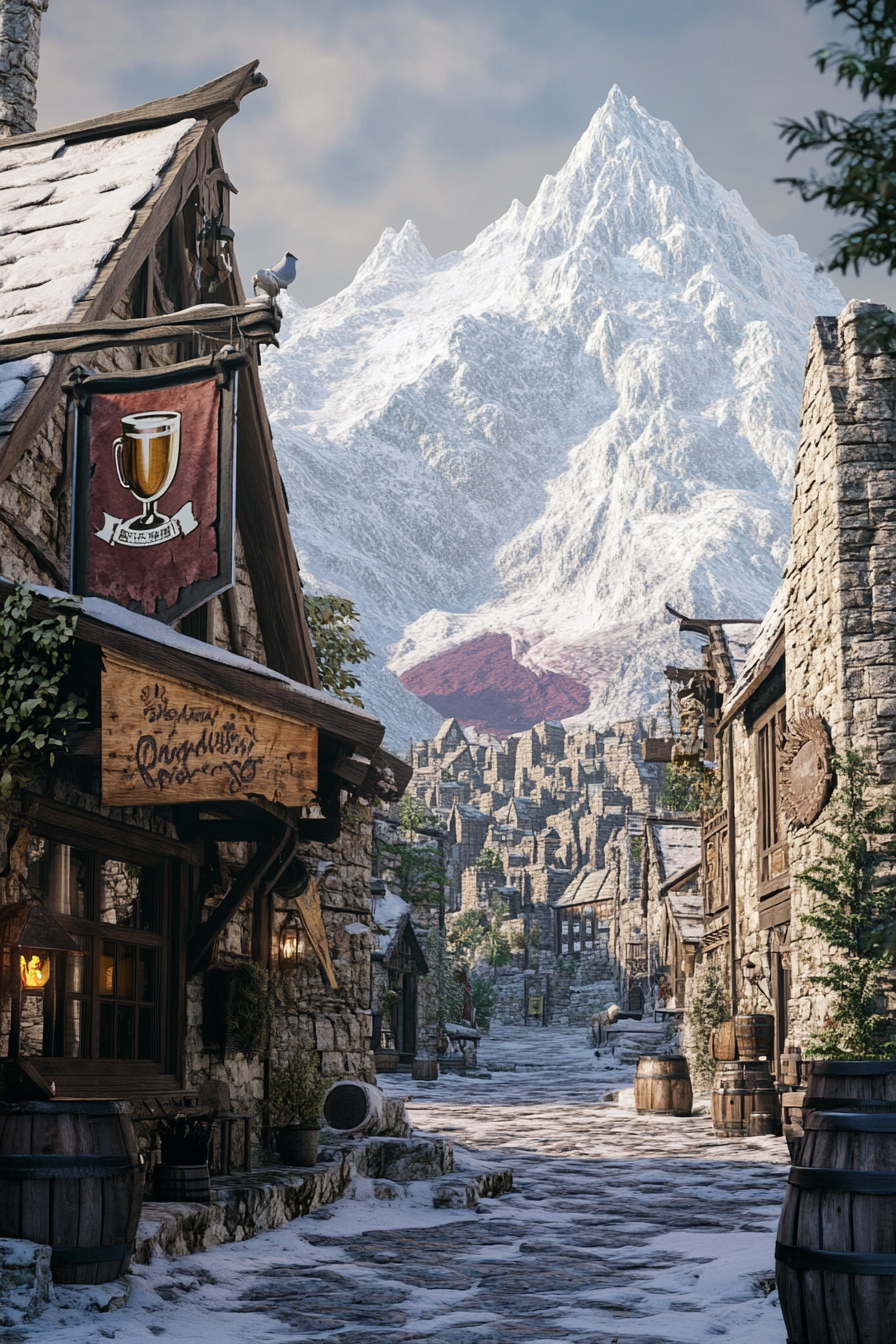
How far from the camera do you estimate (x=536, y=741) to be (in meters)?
109

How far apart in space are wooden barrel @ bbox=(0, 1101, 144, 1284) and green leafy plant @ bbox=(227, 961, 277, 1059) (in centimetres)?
366

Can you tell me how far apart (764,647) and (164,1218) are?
36.7 ft

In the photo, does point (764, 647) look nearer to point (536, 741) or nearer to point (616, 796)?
point (616, 796)

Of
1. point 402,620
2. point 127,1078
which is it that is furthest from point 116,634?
point 402,620

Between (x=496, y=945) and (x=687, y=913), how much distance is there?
32.7 metres

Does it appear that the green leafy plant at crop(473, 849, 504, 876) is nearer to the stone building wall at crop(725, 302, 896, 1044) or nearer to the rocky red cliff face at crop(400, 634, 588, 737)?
the stone building wall at crop(725, 302, 896, 1044)

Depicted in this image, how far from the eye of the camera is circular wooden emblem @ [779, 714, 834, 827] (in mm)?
12602

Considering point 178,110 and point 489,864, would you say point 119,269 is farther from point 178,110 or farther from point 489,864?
point 489,864

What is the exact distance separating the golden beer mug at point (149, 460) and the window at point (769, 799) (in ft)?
33.2

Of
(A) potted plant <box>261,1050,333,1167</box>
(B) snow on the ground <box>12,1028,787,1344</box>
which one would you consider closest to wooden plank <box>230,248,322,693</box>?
(A) potted plant <box>261,1050,333,1167</box>

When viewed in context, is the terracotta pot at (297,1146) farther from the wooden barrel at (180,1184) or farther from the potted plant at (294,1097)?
the wooden barrel at (180,1184)

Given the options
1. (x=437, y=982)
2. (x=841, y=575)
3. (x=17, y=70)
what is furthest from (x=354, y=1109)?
(x=437, y=982)

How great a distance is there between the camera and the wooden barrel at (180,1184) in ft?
25.9

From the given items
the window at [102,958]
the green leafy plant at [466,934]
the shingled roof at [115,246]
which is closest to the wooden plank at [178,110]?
the shingled roof at [115,246]
